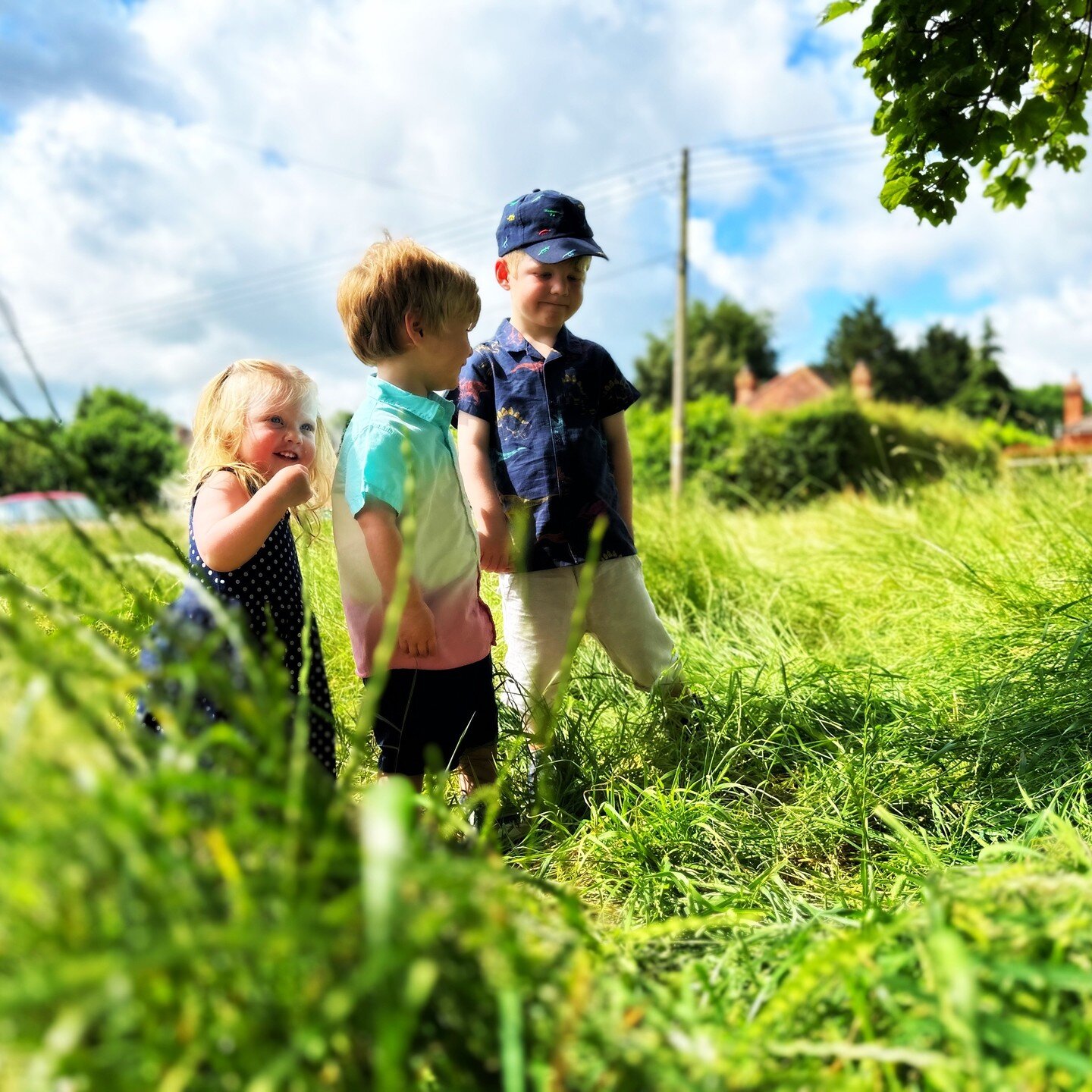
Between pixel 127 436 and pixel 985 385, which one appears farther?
pixel 985 385

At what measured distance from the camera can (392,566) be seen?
1.92 m

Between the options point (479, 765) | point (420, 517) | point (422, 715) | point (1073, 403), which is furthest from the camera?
point (1073, 403)

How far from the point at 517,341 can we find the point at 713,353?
48.9m

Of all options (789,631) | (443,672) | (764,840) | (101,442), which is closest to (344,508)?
(443,672)

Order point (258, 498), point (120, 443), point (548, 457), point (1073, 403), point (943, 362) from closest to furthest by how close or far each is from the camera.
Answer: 1. point (258, 498)
2. point (548, 457)
3. point (120, 443)
4. point (943, 362)
5. point (1073, 403)

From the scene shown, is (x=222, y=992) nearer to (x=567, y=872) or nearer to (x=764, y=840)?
(x=567, y=872)

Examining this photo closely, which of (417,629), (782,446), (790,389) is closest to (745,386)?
(790,389)

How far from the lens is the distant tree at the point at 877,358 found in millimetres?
52625

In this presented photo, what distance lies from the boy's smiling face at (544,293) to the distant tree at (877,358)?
53.1m

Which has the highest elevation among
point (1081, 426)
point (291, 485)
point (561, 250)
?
point (561, 250)

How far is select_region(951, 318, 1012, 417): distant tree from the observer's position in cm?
4678

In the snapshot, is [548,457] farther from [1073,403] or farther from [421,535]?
[1073,403]

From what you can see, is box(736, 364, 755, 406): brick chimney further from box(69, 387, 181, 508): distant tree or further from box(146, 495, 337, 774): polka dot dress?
box(146, 495, 337, 774): polka dot dress

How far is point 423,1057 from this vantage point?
62 centimetres
